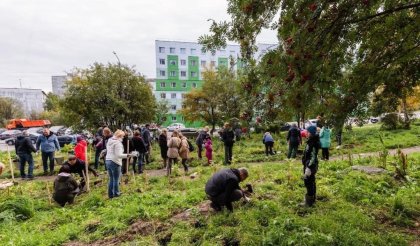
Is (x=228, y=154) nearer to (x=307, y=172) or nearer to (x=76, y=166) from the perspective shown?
(x=76, y=166)

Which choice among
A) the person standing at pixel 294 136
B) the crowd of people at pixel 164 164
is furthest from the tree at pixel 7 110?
Answer: the person standing at pixel 294 136

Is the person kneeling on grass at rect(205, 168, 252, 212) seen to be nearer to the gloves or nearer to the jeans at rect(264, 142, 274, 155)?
the gloves

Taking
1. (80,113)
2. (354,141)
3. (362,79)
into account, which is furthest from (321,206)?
(80,113)

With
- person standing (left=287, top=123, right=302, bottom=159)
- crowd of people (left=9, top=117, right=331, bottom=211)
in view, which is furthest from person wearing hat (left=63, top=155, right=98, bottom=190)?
person standing (left=287, top=123, right=302, bottom=159)

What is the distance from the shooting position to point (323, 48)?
5.11 metres

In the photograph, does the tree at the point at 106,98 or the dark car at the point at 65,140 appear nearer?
the tree at the point at 106,98

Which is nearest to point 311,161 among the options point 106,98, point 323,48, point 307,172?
point 307,172

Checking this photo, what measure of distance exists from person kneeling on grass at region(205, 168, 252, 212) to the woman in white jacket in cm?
324

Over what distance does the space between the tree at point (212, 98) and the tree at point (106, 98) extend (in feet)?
31.4

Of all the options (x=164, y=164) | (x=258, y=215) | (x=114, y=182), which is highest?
(x=114, y=182)

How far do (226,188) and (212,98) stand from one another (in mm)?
23153

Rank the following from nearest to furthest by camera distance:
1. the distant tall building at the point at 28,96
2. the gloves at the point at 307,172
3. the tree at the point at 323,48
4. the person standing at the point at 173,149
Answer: the tree at the point at 323,48 < the gloves at the point at 307,172 < the person standing at the point at 173,149 < the distant tall building at the point at 28,96

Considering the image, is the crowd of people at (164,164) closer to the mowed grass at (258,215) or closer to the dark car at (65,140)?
the mowed grass at (258,215)

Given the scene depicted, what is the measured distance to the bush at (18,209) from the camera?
7.93m
